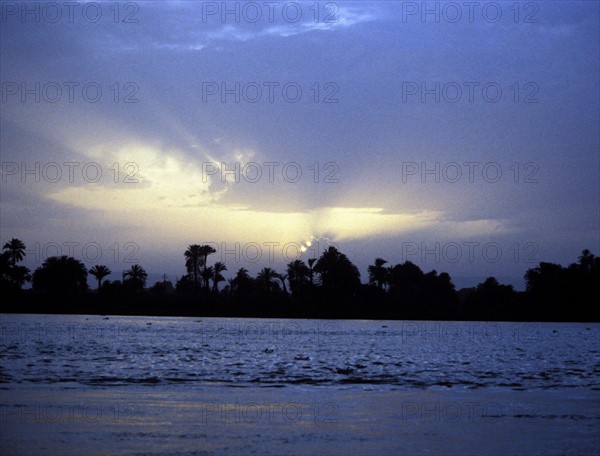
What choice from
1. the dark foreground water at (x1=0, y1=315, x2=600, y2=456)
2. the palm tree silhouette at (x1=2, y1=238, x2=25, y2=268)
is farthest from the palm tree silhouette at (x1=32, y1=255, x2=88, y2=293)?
the dark foreground water at (x1=0, y1=315, x2=600, y2=456)

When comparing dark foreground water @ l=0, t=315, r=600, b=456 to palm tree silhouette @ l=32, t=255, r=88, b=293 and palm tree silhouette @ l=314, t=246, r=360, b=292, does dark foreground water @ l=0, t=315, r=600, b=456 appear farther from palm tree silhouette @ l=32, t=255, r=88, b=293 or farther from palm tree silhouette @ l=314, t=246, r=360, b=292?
palm tree silhouette @ l=32, t=255, r=88, b=293

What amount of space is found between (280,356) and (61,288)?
6213 inches

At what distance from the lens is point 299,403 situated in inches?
1013

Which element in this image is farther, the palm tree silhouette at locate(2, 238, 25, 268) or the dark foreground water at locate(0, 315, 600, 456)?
the palm tree silhouette at locate(2, 238, 25, 268)

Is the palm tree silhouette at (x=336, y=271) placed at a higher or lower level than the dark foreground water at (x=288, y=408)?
higher

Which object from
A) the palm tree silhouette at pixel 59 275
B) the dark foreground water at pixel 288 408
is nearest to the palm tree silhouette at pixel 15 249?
the palm tree silhouette at pixel 59 275

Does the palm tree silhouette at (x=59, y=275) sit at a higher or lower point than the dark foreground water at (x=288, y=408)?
higher

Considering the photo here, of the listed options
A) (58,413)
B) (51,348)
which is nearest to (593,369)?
(58,413)

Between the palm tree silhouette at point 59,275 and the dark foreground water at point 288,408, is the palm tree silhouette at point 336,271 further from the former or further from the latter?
the dark foreground water at point 288,408

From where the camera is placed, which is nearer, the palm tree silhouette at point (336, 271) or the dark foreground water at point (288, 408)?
the dark foreground water at point (288, 408)

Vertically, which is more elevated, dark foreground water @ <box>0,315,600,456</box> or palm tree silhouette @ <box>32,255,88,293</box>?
palm tree silhouette @ <box>32,255,88,293</box>

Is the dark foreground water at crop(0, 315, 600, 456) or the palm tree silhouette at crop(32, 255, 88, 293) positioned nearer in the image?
the dark foreground water at crop(0, 315, 600, 456)

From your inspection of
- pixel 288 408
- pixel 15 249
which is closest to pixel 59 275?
pixel 15 249

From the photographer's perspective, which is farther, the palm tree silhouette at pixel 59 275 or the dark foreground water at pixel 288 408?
the palm tree silhouette at pixel 59 275
